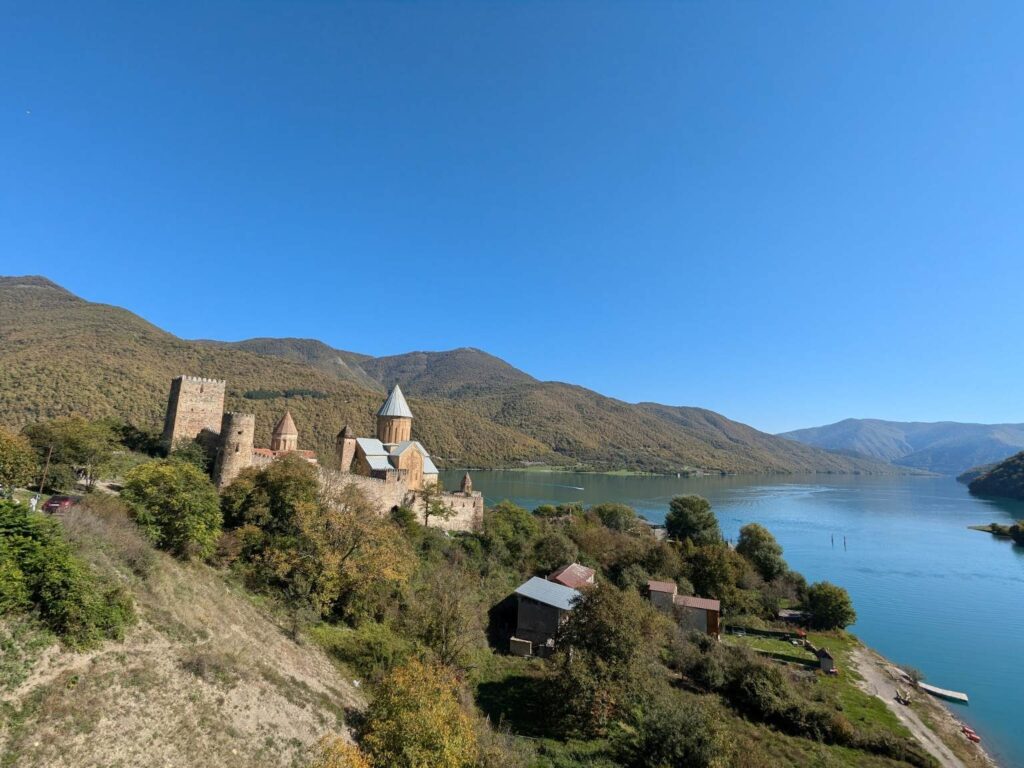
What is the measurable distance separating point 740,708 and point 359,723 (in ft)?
42.2

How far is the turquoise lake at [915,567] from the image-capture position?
22.9 meters

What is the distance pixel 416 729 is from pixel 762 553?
30.7 meters

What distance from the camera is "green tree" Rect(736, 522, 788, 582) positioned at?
3173 centimetres

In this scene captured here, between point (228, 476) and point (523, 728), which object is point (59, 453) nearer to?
point (228, 476)

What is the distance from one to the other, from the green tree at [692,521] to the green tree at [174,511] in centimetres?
3164

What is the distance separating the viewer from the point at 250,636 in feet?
34.2

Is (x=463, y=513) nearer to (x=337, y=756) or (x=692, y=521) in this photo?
(x=337, y=756)

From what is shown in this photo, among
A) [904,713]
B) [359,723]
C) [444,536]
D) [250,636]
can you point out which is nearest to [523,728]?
[359,723]

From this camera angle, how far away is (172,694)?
7535mm

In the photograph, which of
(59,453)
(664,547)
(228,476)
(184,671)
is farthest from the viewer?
(664,547)

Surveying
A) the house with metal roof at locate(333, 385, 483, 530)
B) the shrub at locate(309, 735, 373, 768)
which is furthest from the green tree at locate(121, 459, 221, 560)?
the house with metal roof at locate(333, 385, 483, 530)

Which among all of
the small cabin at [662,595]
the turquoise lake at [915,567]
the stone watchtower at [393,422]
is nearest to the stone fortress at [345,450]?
the stone watchtower at [393,422]

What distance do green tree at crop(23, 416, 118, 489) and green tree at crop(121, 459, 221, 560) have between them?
16.0 feet

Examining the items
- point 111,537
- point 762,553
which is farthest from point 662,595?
point 111,537
